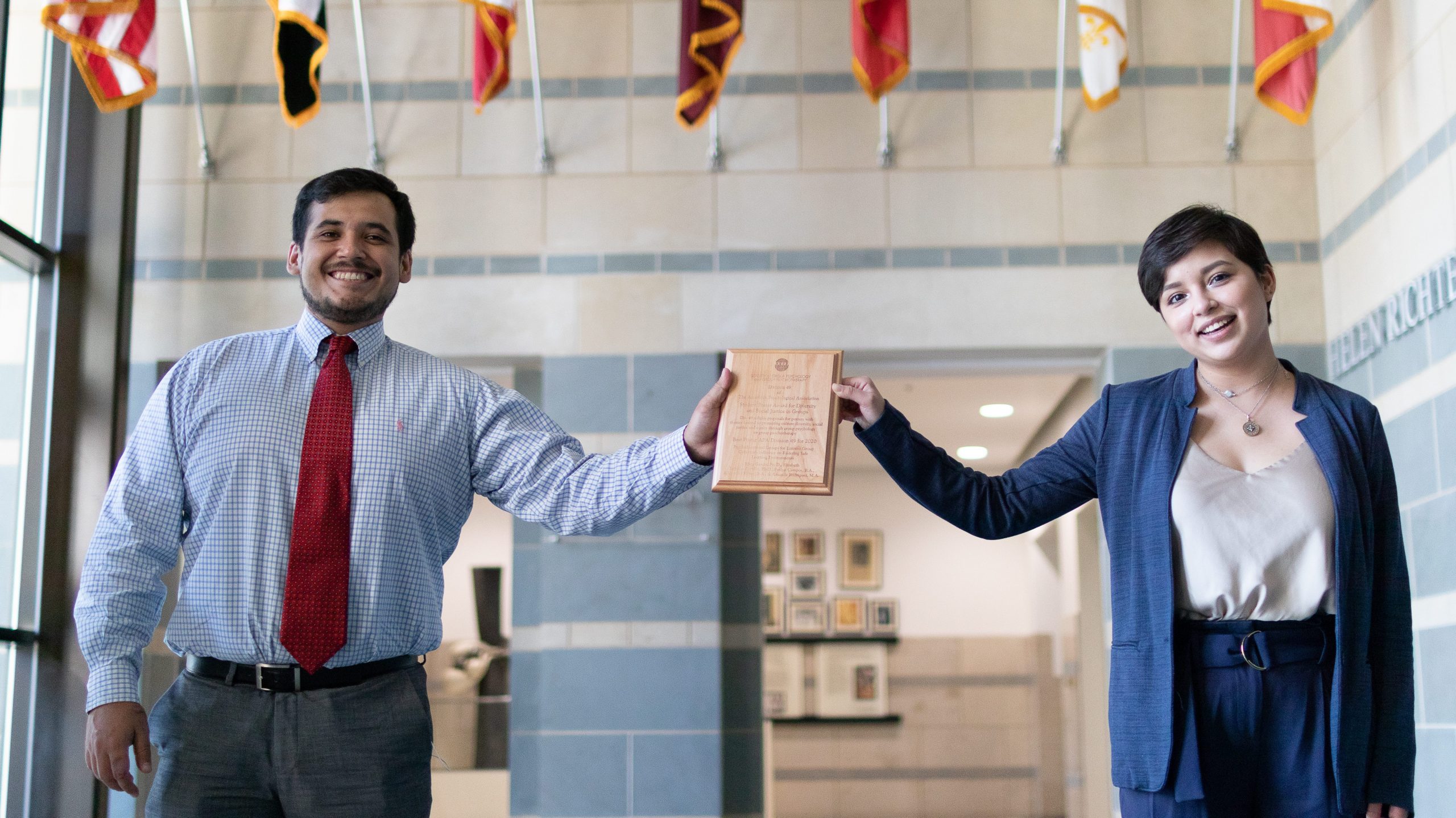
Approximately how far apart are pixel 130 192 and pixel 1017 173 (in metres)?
2.86

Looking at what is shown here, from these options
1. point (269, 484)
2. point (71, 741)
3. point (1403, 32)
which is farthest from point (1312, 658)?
point (71, 741)

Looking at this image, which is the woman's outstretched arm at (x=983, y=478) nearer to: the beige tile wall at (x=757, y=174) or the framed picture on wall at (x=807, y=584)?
the beige tile wall at (x=757, y=174)

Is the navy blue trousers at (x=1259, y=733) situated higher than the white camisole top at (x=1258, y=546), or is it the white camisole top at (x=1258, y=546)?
the white camisole top at (x=1258, y=546)

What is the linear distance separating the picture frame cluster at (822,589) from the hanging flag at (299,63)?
6467 mm

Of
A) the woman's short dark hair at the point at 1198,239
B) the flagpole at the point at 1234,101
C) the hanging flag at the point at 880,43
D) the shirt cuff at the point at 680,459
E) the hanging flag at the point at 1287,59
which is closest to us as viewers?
the woman's short dark hair at the point at 1198,239

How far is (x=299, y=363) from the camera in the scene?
7.54 ft

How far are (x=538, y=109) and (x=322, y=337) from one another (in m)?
2.16

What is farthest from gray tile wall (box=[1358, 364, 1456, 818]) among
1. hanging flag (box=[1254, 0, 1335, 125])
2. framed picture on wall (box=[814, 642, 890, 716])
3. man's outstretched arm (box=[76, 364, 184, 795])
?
framed picture on wall (box=[814, 642, 890, 716])

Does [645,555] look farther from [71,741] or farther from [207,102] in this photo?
[207,102]

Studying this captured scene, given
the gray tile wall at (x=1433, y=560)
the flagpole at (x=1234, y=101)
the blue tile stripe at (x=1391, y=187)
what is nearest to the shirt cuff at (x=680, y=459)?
the gray tile wall at (x=1433, y=560)

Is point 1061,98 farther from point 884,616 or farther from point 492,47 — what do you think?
point 884,616

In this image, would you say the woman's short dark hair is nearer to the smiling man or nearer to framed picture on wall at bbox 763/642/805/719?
the smiling man

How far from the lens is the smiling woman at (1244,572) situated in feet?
6.11

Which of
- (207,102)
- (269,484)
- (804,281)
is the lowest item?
(269,484)
